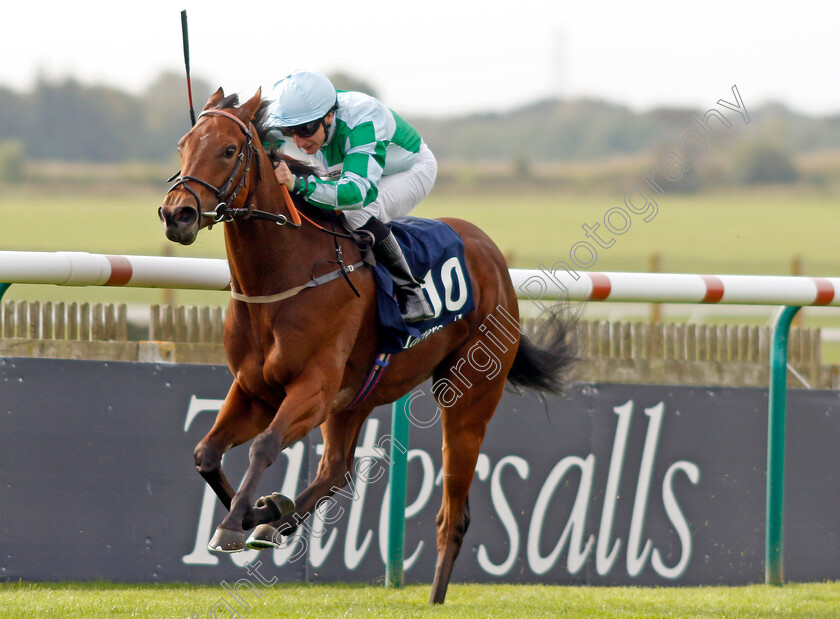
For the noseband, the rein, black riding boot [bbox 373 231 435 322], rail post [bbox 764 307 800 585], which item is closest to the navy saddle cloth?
black riding boot [bbox 373 231 435 322]

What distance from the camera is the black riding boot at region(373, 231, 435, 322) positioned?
13.7ft

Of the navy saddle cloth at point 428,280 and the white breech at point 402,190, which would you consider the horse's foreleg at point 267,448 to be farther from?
the white breech at point 402,190

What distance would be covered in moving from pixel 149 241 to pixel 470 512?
98.6 feet

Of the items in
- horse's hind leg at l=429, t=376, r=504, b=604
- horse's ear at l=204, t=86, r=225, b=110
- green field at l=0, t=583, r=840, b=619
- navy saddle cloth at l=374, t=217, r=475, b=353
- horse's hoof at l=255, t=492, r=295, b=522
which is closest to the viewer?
horse's hoof at l=255, t=492, r=295, b=522

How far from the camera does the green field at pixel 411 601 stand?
155 inches

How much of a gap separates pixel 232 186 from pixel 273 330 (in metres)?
0.54

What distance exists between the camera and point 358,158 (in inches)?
154

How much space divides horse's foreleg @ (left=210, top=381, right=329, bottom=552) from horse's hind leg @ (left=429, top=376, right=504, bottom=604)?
1.11 m

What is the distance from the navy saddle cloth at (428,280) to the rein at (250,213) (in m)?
0.16

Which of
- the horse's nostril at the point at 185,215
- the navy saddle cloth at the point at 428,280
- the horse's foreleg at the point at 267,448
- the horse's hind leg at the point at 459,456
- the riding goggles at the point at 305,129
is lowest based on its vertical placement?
the horse's hind leg at the point at 459,456

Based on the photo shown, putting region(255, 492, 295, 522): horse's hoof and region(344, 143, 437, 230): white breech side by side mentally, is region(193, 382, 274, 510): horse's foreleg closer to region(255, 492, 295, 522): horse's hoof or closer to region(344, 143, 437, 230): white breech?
region(255, 492, 295, 522): horse's hoof

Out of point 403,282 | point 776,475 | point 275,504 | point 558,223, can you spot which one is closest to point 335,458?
point 403,282

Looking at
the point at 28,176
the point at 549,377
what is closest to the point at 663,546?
the point at 549,377

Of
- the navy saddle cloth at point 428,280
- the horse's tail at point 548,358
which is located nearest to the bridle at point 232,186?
the navy saddle cloth at point 428,280
